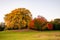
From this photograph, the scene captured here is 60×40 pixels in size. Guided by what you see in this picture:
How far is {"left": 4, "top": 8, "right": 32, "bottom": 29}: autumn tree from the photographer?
13156mm

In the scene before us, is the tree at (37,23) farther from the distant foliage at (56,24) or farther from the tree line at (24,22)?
the distant foliage at (56,24)

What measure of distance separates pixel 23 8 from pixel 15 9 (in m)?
0.66

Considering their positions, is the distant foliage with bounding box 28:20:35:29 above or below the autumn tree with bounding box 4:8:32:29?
below

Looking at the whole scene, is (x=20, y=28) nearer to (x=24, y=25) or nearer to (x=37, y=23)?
(x=24, y=25)

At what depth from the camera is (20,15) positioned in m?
14.0

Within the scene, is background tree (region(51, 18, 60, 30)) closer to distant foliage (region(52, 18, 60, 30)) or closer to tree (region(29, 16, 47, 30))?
distant foliage (region(52, 18, 60, 30))

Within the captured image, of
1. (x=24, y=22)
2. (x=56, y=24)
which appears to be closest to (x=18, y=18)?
(x=24, y=22)

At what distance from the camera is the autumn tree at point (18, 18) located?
13.2 metres

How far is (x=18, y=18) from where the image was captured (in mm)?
14078

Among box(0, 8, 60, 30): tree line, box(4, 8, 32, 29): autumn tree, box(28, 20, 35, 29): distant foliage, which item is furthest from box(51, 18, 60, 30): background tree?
box(4, 8, 32, 29): autumn tree

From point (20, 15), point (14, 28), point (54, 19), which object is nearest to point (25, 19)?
point (20, 15)

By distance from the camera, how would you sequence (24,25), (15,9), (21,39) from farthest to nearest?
(24,25) → (15,9) → (21,39)

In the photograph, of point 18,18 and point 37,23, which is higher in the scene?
point 18,18

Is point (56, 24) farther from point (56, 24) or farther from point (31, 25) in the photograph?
point (31, 25)
